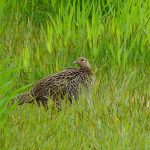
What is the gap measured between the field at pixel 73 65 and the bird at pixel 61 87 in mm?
129

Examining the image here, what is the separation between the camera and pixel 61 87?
6.23m

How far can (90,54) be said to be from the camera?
684cm

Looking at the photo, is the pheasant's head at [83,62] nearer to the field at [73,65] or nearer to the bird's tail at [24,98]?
the field at [73,65]

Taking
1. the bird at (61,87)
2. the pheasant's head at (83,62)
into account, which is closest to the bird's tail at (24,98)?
the bird at (61,87)

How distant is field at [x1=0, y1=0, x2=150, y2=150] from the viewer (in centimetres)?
482

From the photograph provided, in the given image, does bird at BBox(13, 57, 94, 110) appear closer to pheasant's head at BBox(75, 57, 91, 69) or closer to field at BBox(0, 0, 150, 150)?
pheasant's head at BBox(75, 57, 91, 69)

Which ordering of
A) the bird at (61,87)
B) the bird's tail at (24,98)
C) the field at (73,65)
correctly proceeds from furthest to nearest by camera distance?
1. the bird at (61,87)
2. the bird's tail at (24,98)
3. the field at (73,65)

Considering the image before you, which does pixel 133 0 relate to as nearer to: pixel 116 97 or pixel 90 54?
pixel 90 54

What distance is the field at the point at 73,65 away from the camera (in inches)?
190

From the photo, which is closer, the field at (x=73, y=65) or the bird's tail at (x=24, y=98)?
the field at (x=73, y=65)

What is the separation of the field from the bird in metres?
0.13

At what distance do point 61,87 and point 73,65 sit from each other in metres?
0.71

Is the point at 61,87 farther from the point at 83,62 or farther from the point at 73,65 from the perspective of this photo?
the point at 73,65

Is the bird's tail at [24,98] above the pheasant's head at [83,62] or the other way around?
the other way around
